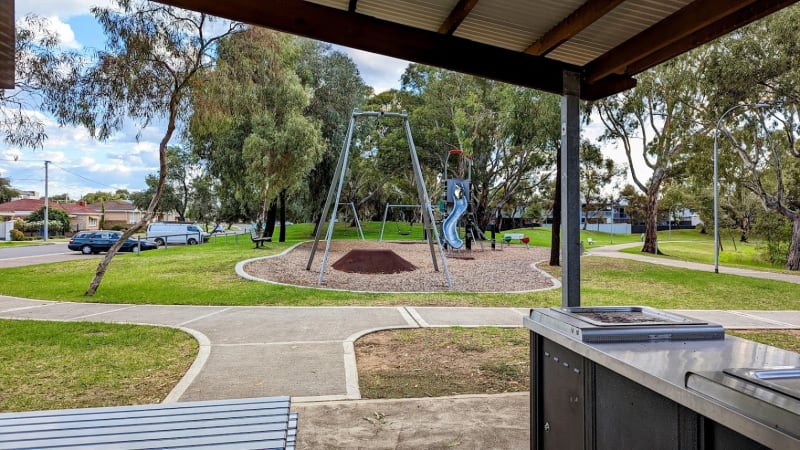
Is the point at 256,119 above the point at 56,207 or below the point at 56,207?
above

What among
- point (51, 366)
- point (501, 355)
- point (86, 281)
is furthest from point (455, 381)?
point (86, 281)

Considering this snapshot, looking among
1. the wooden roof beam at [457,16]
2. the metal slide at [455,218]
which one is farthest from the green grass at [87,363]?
the metal slide at [455,218]

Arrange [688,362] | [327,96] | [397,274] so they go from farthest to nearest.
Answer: [327,96]
[397,274]
[688,362]

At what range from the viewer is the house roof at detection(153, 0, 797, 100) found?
→ 3.15 m

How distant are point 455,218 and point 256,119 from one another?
915 centimetres

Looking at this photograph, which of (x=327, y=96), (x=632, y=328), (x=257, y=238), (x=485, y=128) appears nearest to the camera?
(x=632, y=328)

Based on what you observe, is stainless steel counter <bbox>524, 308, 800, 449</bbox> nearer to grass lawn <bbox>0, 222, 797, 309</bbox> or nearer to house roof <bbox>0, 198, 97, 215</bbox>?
grass lawn <bbox>0, 222, 797, 309</bbox>

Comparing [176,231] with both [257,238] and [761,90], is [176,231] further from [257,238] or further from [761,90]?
[761,90]

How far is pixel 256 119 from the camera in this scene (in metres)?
19.5

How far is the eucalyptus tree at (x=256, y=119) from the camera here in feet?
37.3

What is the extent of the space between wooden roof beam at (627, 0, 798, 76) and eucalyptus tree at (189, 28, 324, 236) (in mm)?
9880

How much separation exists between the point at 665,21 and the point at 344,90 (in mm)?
25199

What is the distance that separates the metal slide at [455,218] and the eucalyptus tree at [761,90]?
952 cm

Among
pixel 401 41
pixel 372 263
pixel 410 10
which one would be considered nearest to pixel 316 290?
pixel 372 263
